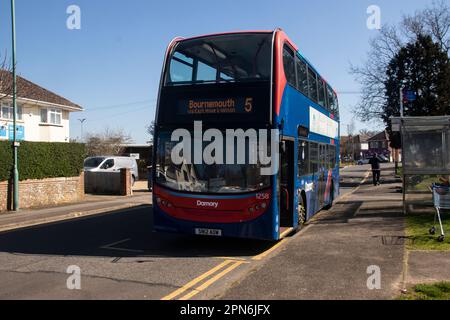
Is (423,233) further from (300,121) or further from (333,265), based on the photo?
(300,121)

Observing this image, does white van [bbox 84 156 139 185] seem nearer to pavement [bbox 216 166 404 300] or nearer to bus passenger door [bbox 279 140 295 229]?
pavement [bbox 216 166 404 300]

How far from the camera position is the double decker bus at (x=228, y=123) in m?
8.54

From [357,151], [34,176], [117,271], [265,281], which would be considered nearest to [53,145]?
[34,176]

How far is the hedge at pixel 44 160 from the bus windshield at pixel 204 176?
33.9 feet

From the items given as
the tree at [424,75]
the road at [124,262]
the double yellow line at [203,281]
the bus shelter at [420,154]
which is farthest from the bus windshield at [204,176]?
the tree at [424,75]

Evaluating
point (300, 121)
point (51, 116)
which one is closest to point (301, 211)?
point (300, 121)

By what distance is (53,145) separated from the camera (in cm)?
1980

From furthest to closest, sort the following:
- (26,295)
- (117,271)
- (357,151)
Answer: (357,151) → (117,271) → (26,295)

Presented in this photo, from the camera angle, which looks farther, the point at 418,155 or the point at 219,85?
the point at 418,155

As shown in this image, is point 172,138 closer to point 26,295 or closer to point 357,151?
point 26,295

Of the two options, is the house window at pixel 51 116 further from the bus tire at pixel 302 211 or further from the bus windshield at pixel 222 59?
the bus tire at pixel 302 211

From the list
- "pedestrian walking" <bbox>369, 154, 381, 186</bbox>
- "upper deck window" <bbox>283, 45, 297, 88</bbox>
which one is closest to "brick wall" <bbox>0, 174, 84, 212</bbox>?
"upper deck window" <bbox>283, 45, 297, 88</bbox>

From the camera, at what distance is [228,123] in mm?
8703
